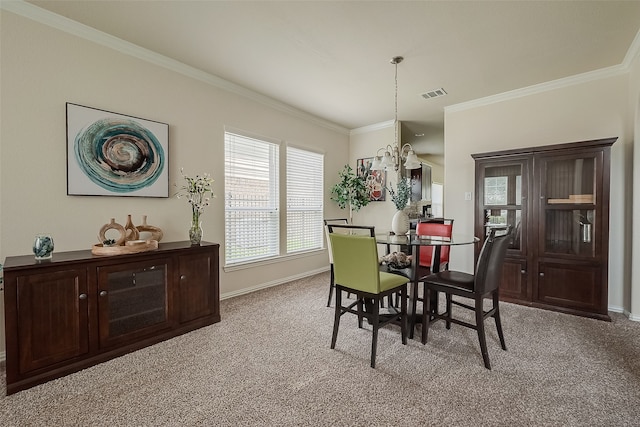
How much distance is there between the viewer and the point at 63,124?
94.2 inches

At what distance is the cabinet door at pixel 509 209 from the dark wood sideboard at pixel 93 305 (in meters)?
3.39

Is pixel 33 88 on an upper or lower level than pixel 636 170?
upper

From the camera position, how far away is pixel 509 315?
121 inches

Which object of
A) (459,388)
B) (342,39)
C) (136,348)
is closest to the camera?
(459,388)

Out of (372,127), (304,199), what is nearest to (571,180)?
(372,127)

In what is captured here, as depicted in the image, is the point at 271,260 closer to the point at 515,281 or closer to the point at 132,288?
the point at 132,288

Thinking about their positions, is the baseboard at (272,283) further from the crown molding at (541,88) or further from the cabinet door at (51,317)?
the crown molding at (541,88)

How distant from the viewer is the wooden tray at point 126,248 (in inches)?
88.7

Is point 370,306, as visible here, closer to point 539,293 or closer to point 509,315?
point 509,315

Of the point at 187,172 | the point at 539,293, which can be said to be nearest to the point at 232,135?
the point at 187,172

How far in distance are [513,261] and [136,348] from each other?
4.10 m

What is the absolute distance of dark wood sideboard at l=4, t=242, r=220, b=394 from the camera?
1838 millimetres

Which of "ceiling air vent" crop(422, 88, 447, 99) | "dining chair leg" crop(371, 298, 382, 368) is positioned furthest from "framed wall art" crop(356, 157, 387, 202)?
"dining chair leg" crop(371, 298, 382, 368)

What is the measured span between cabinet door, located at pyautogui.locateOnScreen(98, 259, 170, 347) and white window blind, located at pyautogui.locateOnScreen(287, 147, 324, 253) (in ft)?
7.31
